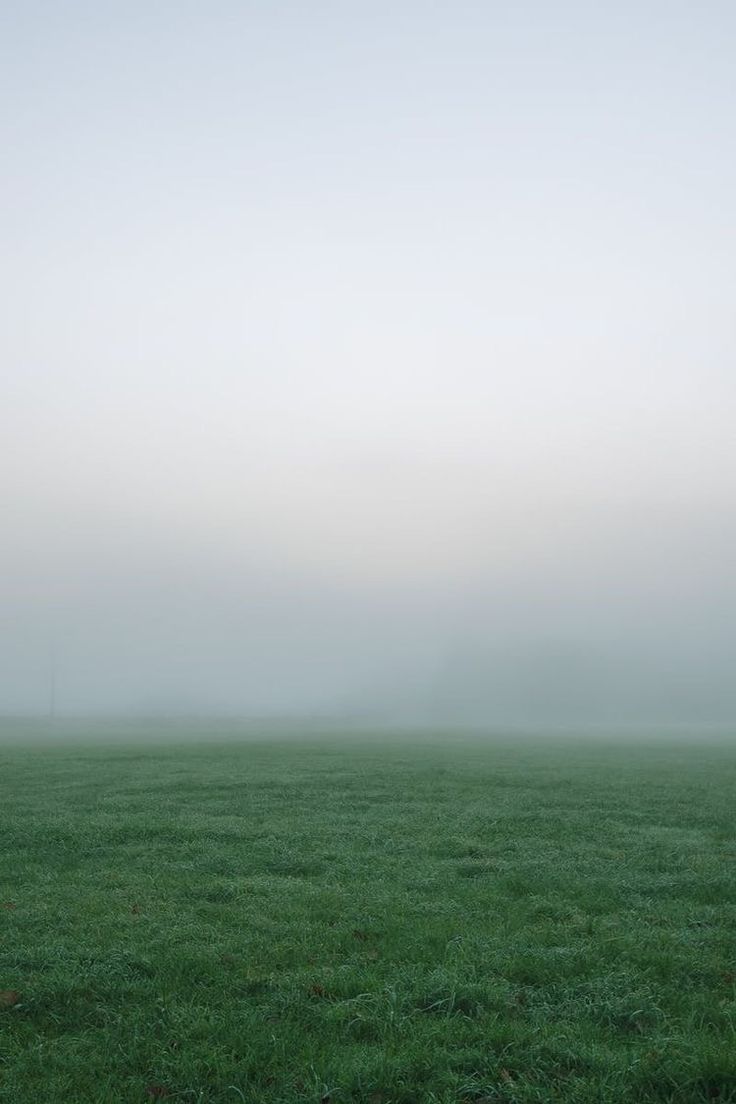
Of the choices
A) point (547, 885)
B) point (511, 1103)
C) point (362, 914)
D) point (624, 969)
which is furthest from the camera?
point (547, 885)

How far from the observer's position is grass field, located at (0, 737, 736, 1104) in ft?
24.8

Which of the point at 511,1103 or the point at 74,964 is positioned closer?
the point at 511,1103

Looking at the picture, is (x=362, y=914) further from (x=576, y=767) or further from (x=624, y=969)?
(x=576, y=767)

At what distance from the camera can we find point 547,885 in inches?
561

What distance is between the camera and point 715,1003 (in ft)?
29.8

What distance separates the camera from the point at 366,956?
1048 centimetres

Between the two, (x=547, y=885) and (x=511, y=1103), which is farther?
(x=547, y=885)

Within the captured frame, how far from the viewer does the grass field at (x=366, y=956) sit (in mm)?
7570

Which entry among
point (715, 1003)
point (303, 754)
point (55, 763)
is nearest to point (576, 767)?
point (303, 754)

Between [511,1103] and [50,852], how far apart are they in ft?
41.7

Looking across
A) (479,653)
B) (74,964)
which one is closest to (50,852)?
(74,964)

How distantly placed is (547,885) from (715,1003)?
5.29 metres

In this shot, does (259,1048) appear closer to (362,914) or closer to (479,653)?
(362,914)

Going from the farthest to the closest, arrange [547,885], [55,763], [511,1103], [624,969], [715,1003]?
[55,763] < [547,885] < [624,969] < [715,1003] < [511,1103]
